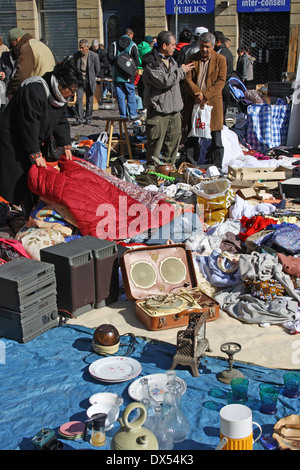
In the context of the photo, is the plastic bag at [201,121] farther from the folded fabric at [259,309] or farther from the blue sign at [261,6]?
the blue sign at [261,6]

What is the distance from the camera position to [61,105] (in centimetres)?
512

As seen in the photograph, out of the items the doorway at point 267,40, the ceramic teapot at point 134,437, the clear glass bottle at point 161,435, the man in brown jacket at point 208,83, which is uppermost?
the doorway at point 267,40

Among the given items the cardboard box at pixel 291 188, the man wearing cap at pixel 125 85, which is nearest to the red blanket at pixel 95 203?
the cardboard box at pixel 291 188

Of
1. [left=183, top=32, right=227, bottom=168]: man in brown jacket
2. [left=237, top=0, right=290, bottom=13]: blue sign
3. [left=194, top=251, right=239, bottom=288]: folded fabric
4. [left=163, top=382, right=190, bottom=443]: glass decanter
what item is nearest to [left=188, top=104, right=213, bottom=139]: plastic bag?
[left=183, top=32, right=227, bottom=168]: man in brown jacket

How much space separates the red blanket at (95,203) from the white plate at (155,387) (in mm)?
2059

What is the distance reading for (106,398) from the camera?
10.0ft

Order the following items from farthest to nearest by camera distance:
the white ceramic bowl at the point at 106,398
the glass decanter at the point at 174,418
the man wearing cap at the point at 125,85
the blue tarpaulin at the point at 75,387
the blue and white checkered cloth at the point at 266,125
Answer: the man wearing cap at the point at 125,85 < the blue and white checkered cloth at the point at 266,125 < the white ceramic bowl at the point at 106,398 < the blue tarpaulin at the point at 75,387 < the glass decanter at the point at 174,418

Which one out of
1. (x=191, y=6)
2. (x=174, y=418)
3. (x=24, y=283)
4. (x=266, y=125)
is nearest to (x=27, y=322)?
(x=24, y=283)

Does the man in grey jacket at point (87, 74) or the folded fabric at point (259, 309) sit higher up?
the man in grey jacket at point (87, 74)

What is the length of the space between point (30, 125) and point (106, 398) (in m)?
2.76

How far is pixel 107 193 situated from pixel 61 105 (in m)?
0.94

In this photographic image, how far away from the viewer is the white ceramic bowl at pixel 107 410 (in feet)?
9.44

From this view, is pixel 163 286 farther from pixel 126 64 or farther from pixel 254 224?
pixel 126 64

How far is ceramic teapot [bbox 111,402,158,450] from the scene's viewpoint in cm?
232
